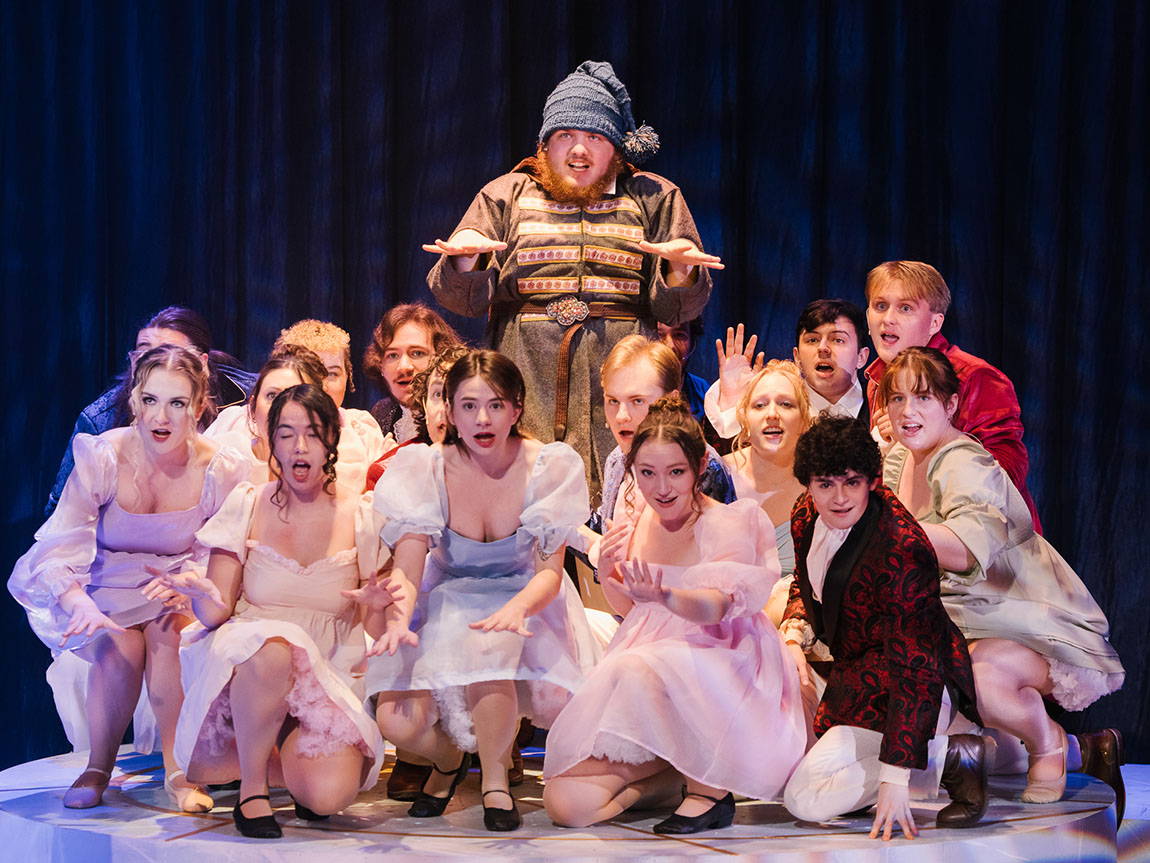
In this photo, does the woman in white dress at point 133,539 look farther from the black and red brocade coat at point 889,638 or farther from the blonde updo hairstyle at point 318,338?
the black and red brocade coat at point 889,638

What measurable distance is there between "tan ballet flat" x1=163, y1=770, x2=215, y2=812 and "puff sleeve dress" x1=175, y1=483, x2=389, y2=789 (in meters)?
0.07

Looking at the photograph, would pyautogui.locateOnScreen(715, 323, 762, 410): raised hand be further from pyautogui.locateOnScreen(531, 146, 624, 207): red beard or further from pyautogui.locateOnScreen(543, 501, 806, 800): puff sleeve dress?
pyautogui.locateOnScreen(543, 501, 806, 800): puff sleeve dress

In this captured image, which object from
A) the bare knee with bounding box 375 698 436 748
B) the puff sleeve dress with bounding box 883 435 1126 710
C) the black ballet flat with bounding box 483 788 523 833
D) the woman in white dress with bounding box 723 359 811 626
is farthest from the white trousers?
the bare knee with bounding box 375 698 436 748

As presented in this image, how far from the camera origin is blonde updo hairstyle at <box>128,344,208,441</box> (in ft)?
10.3

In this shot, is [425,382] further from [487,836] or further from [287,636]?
[487,836]

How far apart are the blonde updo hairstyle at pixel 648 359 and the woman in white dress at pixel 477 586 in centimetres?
44

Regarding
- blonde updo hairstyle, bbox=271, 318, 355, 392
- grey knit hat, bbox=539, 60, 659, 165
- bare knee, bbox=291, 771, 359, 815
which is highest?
grey knit hat, bbox=539, 60, 659, 165

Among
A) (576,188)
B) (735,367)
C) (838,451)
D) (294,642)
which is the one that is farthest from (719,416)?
(294,642)

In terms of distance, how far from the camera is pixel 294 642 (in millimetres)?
2693

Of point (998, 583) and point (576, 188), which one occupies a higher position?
point (576, 188)

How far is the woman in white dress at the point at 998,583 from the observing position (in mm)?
2967

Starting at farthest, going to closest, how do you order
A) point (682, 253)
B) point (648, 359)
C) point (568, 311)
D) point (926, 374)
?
point (568, 311), point (682, 253), point (648, 359), point (926, 374)

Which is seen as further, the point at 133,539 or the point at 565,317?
the point at 565,317

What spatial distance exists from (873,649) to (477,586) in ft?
2.99
